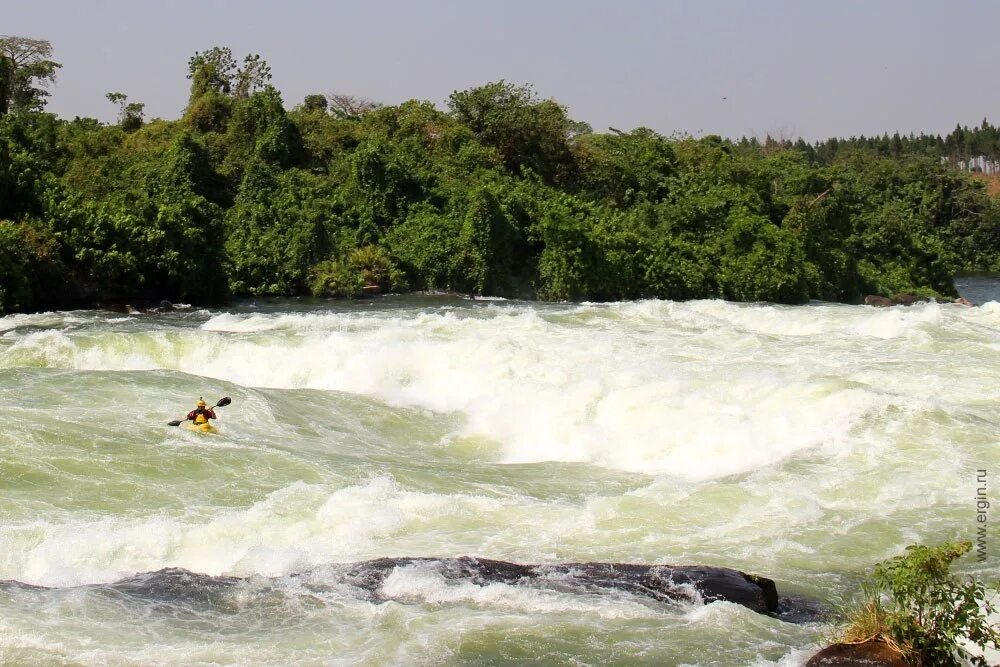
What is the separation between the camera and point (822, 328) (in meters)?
20.8

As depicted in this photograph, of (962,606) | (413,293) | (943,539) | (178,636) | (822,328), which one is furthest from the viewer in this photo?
(413,293)

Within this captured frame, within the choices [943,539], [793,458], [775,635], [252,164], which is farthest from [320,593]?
[252,164]

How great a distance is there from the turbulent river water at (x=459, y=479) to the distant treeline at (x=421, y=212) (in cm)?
580

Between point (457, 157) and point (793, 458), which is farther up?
point (457, 157)

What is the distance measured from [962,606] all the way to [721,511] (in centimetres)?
A: 409

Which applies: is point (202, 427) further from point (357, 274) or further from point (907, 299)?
point (907, 299)

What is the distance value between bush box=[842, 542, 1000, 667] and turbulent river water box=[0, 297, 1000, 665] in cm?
65

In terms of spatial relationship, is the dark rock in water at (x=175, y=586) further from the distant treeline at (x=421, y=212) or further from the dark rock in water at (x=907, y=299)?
the dark rock in water at (x=907, y=299)

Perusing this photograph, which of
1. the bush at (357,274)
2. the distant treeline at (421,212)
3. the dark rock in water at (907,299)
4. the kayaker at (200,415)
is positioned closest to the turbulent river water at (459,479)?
the kayaker at (200,415)

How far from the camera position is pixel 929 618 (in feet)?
20.4

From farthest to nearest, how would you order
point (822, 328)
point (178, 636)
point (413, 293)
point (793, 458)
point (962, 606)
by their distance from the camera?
point (413, 293), point (822, 328), point (793, 458), point (178, 636), point (962, 606)

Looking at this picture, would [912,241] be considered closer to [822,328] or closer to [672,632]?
[822,328]

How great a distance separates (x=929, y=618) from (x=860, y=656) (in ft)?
1.52

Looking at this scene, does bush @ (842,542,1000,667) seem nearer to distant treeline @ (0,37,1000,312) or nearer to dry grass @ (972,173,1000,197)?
distant treeline @ (0,37,1000,312)
